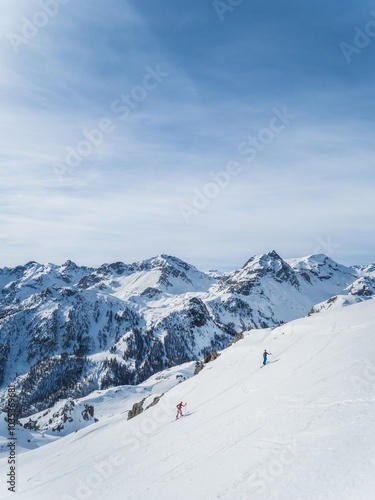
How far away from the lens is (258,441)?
17.1 m

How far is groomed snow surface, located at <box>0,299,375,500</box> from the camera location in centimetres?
1311

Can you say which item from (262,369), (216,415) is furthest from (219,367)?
(216,415)

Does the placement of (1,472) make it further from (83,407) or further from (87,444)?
(83,407)

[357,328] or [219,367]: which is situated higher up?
[357,328]

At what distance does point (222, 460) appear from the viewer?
16812mm

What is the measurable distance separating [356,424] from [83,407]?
492 feet

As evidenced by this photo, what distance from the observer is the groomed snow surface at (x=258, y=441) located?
43.0 feet
